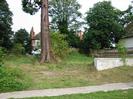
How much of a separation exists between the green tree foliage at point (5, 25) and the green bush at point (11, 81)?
3741 cm

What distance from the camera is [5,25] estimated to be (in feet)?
190

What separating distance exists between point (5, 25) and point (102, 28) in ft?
52.6

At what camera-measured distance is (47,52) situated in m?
27.3

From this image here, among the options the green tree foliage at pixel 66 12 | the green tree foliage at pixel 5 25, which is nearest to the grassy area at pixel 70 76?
the green tree foliage at pixel 5 25

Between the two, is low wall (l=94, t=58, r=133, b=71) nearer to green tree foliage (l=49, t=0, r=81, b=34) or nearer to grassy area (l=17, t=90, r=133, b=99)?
grassy area (l=17, t=90, r=133, b=99)

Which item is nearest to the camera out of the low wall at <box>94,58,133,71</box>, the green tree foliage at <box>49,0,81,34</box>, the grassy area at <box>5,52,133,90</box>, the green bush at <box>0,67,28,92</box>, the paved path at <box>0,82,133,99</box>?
the paved path at <box>0,82,133,99</box>

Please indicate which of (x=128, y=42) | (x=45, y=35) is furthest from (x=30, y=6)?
(x=128, y=42)

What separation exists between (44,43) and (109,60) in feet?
23.1

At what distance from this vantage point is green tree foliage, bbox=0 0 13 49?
5741 centimetres

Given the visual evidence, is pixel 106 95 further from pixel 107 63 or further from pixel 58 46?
pixel 58 46

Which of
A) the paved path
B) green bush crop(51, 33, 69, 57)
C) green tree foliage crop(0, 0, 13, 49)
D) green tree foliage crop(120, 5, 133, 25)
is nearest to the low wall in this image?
the paved path

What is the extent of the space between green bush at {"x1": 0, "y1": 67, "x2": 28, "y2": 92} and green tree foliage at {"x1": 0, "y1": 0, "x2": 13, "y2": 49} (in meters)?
37.4

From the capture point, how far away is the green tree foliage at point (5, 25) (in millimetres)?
57406

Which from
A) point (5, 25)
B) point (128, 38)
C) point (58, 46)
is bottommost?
point (58, 46)
